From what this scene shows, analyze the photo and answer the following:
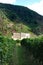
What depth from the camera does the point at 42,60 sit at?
28.7m

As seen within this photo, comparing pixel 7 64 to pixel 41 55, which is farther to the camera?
pixel 41 55

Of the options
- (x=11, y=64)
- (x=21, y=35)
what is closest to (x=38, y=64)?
(x=11, y=64)

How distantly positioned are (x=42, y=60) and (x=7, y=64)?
12.4 feet

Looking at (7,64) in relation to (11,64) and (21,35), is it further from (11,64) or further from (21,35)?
(21,35)

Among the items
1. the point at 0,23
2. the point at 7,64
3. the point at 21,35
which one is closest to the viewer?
the point at 7,64

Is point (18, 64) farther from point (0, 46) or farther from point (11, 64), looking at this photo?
point (0, 46)

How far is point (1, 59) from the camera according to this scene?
2938 centimetres

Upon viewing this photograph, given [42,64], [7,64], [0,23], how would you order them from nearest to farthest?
[7,64], [42,64], [0,23]

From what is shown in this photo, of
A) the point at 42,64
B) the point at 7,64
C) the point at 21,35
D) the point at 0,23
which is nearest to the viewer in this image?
the point at 7,64

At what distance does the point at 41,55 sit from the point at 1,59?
4102mm

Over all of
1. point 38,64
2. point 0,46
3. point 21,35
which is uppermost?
point 0,46

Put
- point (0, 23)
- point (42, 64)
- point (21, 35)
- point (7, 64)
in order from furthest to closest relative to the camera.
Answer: point (21, 35)
point (0, 23)
point (42, 64)
point (7, 64)

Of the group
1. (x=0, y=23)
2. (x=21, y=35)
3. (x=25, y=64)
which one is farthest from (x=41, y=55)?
(x=21, y=35)

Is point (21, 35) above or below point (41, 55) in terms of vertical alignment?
below
